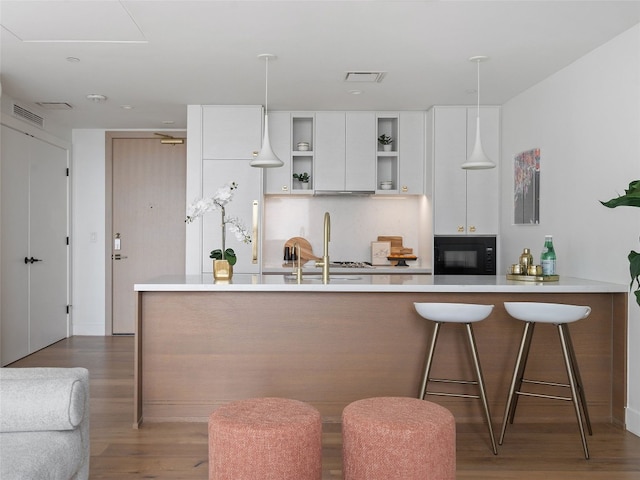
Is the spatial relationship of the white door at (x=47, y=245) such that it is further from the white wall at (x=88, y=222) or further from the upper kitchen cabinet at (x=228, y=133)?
the upper kitchen cabinet at (x=228, y=133)

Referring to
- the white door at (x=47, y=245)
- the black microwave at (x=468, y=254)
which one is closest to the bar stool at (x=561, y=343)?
the black microwave at (x=468, y=254)

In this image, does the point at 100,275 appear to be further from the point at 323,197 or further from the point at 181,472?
the point at 181,472

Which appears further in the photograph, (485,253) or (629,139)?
(485,253)

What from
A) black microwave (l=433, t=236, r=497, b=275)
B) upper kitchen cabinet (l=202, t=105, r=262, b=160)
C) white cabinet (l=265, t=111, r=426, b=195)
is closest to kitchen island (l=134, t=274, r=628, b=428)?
black microwave (l=433, t=236, r=497, b=275)

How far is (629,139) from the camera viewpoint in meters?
3.60

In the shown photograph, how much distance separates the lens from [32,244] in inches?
233

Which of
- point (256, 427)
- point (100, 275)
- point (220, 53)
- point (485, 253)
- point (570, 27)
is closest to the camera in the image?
point (256, 427)

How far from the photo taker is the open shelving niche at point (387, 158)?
6.05 meters

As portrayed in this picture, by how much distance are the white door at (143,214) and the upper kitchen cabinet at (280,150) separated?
1.47 m

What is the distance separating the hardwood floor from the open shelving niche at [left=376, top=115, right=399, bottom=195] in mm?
2963

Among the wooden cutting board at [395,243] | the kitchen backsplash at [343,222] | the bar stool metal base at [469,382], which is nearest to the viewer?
the bar stool metal base at [469,382]

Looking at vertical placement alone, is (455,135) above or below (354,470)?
above

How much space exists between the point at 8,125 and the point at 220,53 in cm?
248

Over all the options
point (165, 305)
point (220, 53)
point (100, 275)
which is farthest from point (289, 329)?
point (100, 275)
